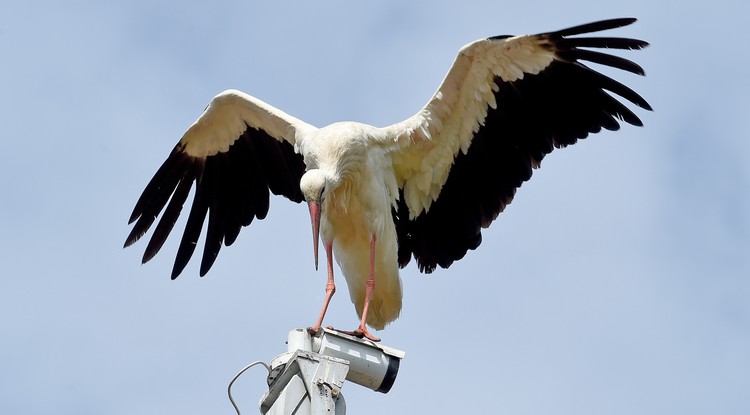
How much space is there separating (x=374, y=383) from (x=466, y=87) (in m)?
3.57

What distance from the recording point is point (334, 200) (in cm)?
944

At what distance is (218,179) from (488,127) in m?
2.68

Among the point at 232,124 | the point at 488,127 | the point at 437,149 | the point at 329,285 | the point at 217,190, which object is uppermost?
the point at 232,124

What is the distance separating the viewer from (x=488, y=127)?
1011cm

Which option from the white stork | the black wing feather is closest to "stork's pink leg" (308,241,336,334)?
the white stork

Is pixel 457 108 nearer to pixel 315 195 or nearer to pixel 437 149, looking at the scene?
pixel 437 149

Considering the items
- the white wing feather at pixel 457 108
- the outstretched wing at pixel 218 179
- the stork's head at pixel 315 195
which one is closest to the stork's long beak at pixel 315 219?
the stork's head at pixel 315 195

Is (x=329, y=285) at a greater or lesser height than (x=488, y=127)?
lesser

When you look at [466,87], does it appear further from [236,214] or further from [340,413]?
[340,413]

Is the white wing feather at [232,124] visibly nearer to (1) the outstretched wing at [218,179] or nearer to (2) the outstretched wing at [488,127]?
(1) the outstretched wing at [218,179]

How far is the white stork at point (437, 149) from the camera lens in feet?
31.0

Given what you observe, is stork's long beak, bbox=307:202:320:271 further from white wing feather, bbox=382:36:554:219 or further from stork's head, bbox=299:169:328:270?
white wing feather, bbox=382:36:554:219

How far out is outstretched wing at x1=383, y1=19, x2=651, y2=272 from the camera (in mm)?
9734

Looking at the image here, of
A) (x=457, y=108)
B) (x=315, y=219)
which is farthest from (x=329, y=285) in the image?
(x=457, y=108)
